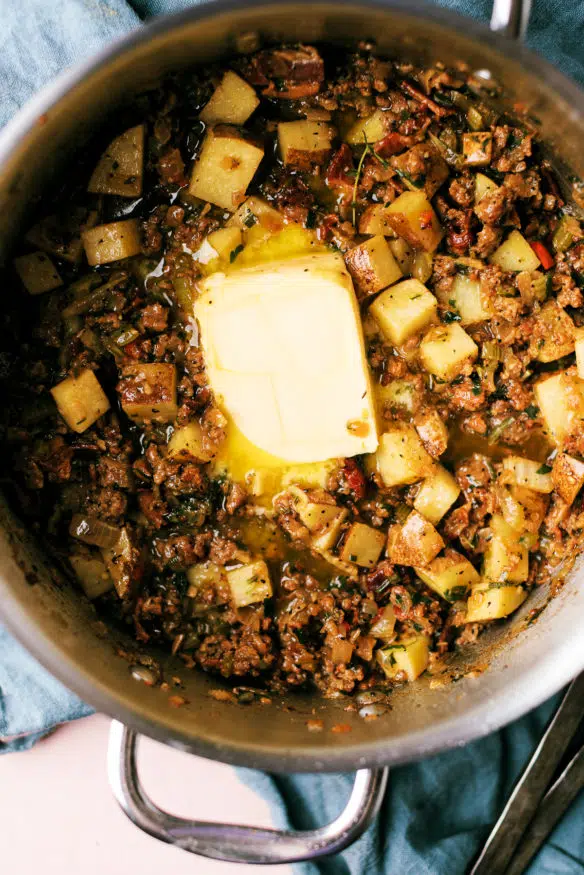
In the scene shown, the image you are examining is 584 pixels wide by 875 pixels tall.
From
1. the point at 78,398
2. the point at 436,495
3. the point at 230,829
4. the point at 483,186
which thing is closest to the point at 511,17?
the point at 483,186

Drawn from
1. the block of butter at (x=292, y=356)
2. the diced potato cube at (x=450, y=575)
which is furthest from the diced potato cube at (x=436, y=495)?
the block of butter at (x=292, y=356)

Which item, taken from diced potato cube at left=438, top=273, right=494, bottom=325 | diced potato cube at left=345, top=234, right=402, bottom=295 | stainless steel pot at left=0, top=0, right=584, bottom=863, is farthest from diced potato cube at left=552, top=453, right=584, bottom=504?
diced potato cube at left=345, top=234, right=402, bottom=295

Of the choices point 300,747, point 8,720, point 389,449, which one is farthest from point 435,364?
point 8,720

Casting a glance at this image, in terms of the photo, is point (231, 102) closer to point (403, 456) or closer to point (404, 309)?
point (404, 309)

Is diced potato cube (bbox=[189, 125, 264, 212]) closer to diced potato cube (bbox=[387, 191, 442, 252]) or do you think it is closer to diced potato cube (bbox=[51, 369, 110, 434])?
diced potato cube (bbox=[387, 191, 442, 252])

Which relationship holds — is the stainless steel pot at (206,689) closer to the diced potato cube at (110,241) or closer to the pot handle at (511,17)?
the pot handle at (511,17)

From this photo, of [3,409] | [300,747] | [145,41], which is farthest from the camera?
[3,409]

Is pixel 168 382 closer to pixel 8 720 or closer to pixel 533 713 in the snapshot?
pixel 8 720
